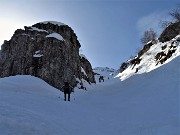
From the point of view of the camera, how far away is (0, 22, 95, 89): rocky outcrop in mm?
43562

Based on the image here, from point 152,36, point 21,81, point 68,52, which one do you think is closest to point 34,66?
point 68,52

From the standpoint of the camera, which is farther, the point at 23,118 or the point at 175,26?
the point at 175,26

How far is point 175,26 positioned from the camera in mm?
54250

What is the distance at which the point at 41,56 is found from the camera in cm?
4512

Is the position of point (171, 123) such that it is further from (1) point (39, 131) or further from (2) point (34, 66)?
(2) point (34, 66)

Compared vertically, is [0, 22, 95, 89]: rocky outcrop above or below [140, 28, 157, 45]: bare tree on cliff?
below

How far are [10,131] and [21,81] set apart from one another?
2096cm

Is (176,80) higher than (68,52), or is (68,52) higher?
(68,52)

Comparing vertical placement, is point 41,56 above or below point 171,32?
below

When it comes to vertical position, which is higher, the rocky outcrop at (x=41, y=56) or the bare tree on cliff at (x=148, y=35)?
the bare tree on cliff at (x=148, y=35)

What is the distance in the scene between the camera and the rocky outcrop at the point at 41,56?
143 feet

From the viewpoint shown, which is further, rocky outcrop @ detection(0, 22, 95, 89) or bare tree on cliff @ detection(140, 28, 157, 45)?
bare tree on cliff @ detection(140, 28, 157, 45)

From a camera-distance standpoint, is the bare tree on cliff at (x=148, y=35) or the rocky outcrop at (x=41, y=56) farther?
the bare tree on cliff at (x=148, y=35)

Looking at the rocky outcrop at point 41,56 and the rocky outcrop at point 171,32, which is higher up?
the rocky outcrop at point 171,32
